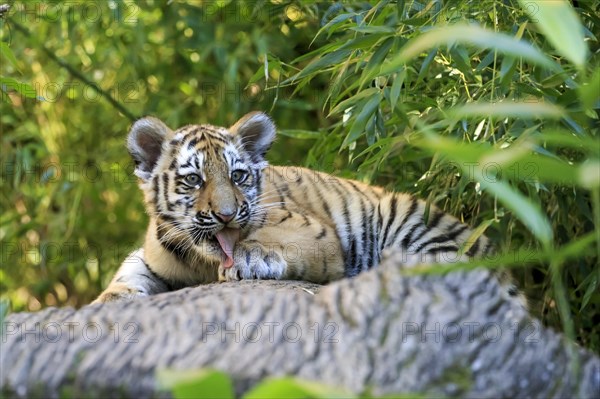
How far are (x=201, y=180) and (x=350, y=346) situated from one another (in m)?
1.94

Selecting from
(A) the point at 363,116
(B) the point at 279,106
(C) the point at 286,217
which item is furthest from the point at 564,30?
(B) the point at 279,106

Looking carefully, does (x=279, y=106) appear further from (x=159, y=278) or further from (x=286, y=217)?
(x=159, y=278)

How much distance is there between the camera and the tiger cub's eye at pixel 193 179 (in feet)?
12.0

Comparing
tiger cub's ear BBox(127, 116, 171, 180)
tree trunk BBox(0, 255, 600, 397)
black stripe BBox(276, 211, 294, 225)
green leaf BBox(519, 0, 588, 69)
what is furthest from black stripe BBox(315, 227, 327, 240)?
green leaf BBox(519, 0, 588, 69)

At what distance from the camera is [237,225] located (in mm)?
3650

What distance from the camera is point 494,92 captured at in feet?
11.5

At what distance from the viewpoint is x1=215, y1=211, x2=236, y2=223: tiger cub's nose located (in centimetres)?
355

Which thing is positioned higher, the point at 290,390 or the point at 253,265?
the point at 290,390

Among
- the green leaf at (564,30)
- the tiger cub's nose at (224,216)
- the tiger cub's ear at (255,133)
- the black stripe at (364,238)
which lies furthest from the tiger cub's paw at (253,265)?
the green leaf at (564,30)

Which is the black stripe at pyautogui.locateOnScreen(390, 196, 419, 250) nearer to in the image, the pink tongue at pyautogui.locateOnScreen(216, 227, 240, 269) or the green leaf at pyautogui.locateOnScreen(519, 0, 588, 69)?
the pink tongue at pyautogui.locateOnScreen(216, 227, 240, 269)

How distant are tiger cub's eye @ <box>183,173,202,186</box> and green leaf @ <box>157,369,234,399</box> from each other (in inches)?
89.2

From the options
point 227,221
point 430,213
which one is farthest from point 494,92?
point 227,221

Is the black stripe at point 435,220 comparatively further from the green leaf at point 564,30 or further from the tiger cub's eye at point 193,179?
the green leaf at point 564,30

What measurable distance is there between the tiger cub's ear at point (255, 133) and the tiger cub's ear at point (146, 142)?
30cm
